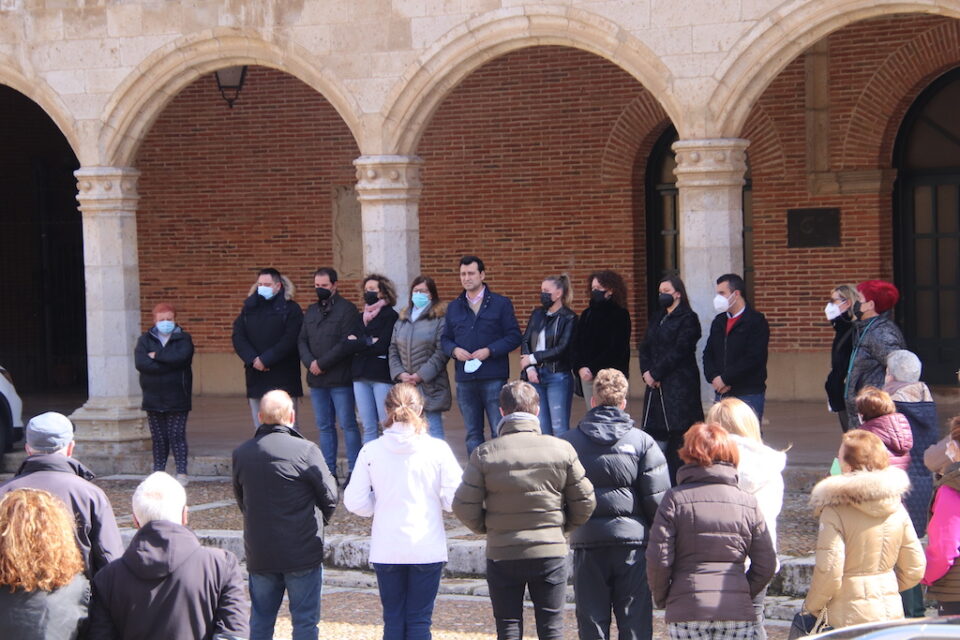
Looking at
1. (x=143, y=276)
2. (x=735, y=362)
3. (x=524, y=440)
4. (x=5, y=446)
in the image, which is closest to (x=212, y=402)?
(x=143, y=276)

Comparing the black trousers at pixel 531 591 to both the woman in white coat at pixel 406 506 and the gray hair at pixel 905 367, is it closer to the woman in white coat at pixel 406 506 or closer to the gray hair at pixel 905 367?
the woman in white coat at pixel 406 506

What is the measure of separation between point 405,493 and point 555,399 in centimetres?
398

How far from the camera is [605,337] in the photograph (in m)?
10.3

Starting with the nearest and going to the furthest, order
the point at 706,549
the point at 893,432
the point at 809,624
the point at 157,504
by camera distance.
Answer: the point at 157,504 → the point at 706,549 → the point at 809,624 → the point at 893,432

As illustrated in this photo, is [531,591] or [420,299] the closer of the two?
[531,591]

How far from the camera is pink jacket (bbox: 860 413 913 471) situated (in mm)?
7238

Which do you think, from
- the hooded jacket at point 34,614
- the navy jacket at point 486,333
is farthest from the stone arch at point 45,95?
the hooded jacket at point 34,614

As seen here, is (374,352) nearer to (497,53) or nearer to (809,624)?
(497,53)

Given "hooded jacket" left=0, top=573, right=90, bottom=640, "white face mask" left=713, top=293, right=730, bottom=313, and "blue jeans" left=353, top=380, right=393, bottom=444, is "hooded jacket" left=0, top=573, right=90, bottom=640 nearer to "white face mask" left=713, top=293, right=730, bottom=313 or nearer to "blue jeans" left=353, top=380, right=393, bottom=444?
"white face mask" left=713, top=293, right=730, bottom=313

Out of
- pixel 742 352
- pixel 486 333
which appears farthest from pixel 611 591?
pixel 486 333

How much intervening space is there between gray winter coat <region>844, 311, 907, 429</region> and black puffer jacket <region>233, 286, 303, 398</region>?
4.18 m

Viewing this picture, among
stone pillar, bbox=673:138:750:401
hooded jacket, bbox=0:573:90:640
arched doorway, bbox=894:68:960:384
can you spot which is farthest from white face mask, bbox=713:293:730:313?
hooded jacket, bbox=0:573:90:640

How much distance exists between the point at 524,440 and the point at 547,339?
4.08m

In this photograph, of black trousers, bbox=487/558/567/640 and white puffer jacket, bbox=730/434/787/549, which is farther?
black trousers, bbox=487/558/567/640
